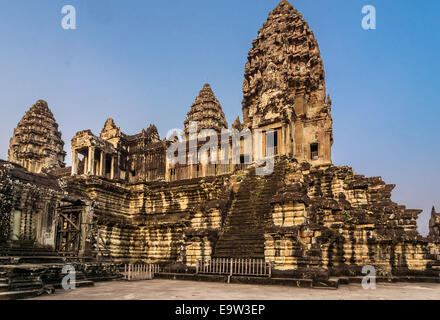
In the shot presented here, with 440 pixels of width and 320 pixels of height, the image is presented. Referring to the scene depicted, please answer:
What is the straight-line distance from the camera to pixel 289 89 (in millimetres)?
30438

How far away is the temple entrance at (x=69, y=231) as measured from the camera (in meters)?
18.2

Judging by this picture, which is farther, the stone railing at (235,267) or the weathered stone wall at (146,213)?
the weathered stone wall at (146,213)

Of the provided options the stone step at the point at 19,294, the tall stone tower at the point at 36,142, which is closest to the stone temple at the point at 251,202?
the stone step at the point at 19,294

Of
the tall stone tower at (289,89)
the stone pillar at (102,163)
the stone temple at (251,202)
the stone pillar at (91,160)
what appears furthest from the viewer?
the stone pillar at (102,163)

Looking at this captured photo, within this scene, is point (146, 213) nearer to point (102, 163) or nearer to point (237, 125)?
point (102, 163)

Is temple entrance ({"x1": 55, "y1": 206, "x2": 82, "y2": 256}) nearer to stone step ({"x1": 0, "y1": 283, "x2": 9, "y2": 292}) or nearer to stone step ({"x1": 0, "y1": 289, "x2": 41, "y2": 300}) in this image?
stone step ({"x1": 0, "y1": 289, "x2": 41, "y2": 300})

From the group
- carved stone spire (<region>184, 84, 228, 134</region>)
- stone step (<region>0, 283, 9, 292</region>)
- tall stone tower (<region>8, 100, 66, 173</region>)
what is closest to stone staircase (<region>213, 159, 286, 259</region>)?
stone step (<region>0, 283, 9, 292</region>)

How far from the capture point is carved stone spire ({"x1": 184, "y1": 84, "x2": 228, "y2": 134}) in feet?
182

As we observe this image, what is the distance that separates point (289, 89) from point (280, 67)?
2.01 metres

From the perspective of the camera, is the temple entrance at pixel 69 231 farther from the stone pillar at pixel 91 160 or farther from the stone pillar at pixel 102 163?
the stone pillar at pixel 102 163

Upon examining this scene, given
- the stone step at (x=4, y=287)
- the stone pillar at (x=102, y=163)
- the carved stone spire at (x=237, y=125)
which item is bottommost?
the stone step at (x=4, y=287)

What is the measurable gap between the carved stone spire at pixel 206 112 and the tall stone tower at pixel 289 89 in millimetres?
22306

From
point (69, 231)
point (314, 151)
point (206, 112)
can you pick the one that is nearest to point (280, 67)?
point (314, 151)
